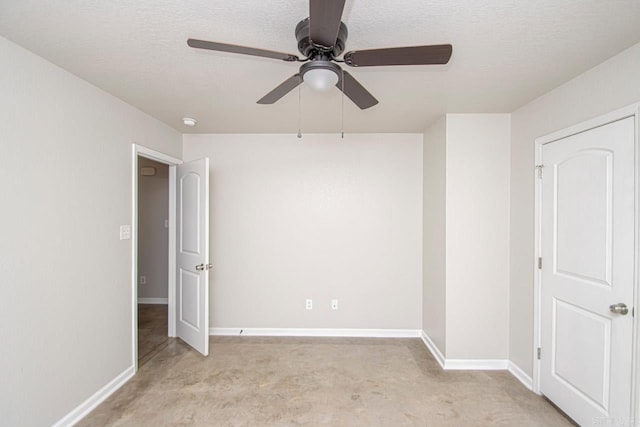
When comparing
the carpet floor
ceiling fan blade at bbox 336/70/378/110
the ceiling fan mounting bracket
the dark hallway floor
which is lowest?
the dark hallway floor

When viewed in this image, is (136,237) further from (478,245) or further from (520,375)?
(520,375)

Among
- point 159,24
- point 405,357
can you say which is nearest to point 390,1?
point 159,24

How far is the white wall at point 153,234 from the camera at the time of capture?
445 cm

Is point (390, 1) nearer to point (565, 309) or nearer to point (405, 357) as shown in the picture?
point (565, 309)

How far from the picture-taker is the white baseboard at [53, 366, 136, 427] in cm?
181

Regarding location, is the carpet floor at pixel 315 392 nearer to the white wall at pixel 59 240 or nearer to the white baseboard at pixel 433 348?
the white baseboard at pixel 433 348

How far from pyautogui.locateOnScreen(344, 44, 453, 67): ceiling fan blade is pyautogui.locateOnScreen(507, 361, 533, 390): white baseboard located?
2.65 metres

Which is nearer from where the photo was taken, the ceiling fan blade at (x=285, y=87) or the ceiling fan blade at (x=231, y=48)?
the ceiling fan blade at (x=231, y=48)

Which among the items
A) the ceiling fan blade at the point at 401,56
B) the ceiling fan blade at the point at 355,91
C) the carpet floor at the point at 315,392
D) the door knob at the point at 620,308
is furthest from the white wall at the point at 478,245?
the ceiling fan blade at the point at 401,56

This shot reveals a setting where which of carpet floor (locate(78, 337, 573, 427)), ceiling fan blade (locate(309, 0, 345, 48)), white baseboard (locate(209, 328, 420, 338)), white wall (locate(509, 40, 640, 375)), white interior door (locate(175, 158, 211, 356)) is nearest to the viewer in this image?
ceiling fan blade (locate(309, 0, 345, 48))

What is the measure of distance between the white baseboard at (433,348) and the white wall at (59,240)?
2.90 m

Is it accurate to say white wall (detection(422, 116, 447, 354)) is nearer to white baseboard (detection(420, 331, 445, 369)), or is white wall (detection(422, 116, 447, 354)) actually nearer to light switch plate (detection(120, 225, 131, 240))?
white baseboard (detection(420, 331, 445, 369))

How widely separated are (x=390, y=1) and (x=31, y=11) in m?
1.70

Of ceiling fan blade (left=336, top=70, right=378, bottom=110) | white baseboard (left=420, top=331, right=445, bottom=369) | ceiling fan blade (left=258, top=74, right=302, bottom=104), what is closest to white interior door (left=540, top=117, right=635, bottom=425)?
white baseboard (left=420, top=331, right=445, bottom=369)
